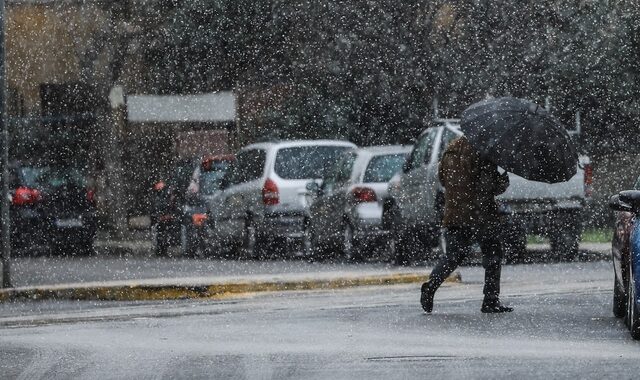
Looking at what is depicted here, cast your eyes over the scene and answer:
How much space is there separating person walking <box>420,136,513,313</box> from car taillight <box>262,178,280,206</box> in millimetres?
9609

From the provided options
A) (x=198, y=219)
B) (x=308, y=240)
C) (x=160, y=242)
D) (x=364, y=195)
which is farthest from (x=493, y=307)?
(x=160, y=242)

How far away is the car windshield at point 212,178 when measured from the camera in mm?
26156

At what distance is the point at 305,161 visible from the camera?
24.1 metres

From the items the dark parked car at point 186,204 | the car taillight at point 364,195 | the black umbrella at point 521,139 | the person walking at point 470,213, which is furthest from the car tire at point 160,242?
the person walking at point 470,213

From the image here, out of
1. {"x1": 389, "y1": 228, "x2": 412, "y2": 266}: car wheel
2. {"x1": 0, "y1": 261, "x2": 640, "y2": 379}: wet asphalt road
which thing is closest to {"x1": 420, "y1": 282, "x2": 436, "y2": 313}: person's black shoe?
{"x1": 0, "y1": 261, "x2": 640, "y2": 379}: wet asphalt road

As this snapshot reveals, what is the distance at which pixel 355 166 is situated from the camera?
2278 cm

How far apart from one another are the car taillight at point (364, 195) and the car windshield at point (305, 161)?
166cm

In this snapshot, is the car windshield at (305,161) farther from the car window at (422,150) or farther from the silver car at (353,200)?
the car window at (422,150)

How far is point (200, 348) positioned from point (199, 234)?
15095 millimetres

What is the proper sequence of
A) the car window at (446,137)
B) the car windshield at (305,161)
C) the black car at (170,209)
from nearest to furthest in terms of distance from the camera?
the car window at (446,137)
the car windshield at (305,161)
the black car at (170,209)

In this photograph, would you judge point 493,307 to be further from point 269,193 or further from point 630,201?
point 269,193

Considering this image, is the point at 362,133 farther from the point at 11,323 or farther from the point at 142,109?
the point at 11,323

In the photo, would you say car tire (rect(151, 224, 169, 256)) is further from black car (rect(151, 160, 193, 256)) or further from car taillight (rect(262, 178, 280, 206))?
car taillight (rect(262, 178, 280, 206))

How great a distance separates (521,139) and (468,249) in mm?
963
